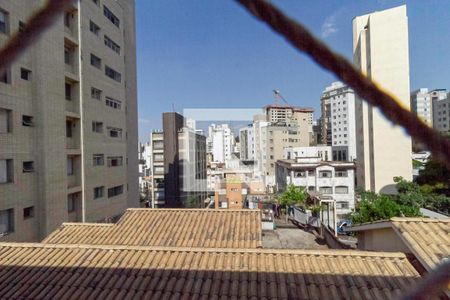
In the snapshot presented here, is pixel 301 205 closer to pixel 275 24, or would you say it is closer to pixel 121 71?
pixel 121 71

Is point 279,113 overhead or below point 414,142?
overhead

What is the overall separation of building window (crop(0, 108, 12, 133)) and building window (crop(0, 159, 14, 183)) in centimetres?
83

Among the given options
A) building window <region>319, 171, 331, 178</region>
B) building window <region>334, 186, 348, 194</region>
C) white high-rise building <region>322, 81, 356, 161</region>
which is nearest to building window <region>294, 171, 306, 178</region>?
building window <region>319, 171, 331, 178</region>

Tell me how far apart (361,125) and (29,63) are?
21.9 metres

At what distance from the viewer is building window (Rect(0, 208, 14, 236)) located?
786cm

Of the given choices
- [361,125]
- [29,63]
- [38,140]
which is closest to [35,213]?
[38,140]

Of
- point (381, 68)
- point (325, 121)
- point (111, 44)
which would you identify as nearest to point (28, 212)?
point (111, 44)

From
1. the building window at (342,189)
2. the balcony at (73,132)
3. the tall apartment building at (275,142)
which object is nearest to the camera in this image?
the balcony at (73,132)

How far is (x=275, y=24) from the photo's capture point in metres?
0.40

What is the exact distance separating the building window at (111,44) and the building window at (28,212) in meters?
8.07

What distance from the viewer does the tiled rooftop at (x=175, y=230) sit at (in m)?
5.39

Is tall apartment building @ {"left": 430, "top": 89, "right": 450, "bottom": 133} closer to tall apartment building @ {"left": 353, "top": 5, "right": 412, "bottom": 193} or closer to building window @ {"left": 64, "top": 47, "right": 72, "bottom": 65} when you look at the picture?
tall apartment building @ {"left": 353, "top": 5, "right": 412, "bottom": 193}

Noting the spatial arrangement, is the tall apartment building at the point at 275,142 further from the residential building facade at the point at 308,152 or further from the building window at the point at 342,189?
the building window at the point at 342,189

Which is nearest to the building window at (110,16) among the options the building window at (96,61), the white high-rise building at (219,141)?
the building window at (96,61)
